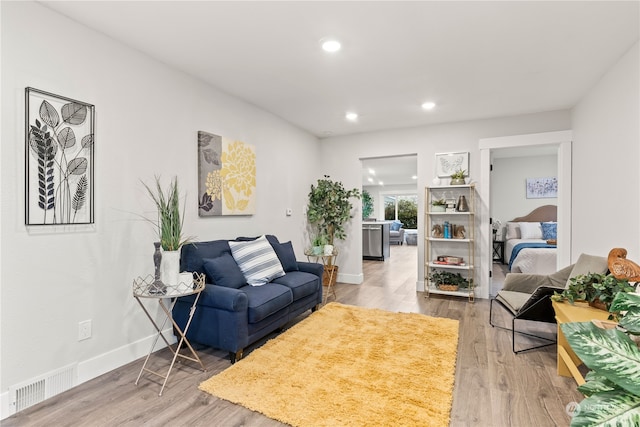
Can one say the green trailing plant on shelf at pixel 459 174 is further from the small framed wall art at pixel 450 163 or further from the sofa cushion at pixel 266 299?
the sofa cushion at pixel 266 299

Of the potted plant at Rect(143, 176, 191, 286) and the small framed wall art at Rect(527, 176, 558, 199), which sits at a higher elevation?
the small framed wall art at Rect(527, 176, 558, 199)

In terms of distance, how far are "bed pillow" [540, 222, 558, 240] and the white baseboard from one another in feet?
23.4

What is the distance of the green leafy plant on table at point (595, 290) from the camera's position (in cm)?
214

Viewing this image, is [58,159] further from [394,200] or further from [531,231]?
[394,200]

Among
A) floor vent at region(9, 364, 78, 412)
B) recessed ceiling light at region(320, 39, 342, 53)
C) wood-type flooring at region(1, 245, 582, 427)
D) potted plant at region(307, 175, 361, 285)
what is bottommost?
wood-type flooring at region(1, 245, 582, 427)

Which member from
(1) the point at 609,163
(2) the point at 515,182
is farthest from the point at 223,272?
(2) the point at 515,182

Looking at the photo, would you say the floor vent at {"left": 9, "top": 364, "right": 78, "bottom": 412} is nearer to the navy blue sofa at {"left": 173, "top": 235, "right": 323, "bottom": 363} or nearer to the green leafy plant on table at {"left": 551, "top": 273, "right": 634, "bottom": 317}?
the navy blue sofa at {"left": 173, "top": 235, "right": 323, "bottom": 363}

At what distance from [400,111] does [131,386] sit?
3.93 metres

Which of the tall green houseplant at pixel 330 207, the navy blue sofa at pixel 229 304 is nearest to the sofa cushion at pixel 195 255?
the navy blue sofa at pixel 229 304

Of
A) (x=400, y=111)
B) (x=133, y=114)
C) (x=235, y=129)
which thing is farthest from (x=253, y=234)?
(x=400, y=111)

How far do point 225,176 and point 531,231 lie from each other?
6411mm

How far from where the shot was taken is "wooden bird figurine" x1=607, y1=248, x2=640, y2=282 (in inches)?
79.4

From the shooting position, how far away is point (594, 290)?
7.47 feet

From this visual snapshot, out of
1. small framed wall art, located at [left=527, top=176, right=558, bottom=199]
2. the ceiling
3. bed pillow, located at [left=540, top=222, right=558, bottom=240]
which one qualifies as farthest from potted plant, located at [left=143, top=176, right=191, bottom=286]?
small framed wall art, located at [left=527, top=176, right=558, bottom=199]
